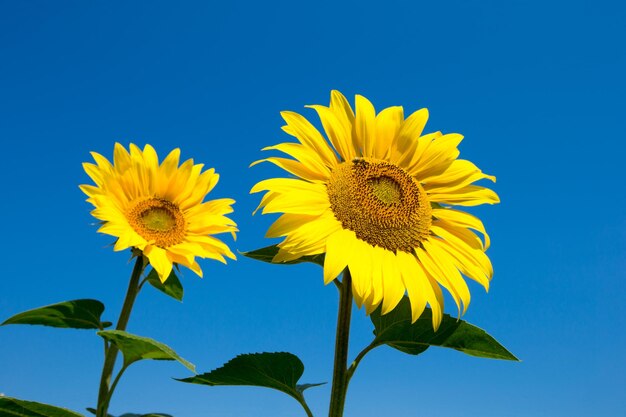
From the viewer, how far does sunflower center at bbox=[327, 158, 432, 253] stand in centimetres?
336

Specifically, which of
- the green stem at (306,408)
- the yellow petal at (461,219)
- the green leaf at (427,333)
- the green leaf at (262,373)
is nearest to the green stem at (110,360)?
the green leaf at (262,373)

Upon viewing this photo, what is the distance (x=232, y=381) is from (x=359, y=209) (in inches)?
42.7

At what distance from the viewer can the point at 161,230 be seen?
503 cm

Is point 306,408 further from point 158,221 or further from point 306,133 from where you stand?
point 158,221

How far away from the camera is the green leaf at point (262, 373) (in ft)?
10.6

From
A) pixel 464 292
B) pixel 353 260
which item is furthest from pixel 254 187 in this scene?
pixel 464 292

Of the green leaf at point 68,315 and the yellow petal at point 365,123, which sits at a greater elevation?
the yellow petal at point 365,123

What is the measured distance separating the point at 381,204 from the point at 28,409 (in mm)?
2188

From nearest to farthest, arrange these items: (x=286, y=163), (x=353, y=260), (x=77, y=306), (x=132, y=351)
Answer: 1. (x=353, y=260)
2. (x=286, y=163)
3. (x=132, y=351)
4. (x=77, y=306)

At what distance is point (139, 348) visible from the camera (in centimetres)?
361

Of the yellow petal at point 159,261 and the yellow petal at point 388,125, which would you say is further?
the yellow petal at point 159,261

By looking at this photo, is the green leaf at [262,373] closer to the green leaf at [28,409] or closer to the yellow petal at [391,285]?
the yellow petal at [391,285]

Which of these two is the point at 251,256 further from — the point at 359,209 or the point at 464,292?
the point at 464,292

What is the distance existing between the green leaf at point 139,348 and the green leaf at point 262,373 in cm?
12
